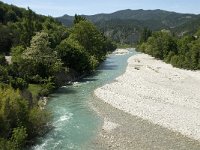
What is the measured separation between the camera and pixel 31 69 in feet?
221

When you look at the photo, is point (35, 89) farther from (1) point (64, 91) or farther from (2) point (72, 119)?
(2) point (72, 119)

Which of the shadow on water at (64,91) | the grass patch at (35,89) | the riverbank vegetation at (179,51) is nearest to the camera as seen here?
the grass patch at (35,89)

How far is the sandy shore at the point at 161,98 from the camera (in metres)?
44.9

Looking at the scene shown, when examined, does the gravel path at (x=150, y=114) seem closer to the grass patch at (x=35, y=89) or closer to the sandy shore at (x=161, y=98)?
the sandy shore at (x=161, y=98)

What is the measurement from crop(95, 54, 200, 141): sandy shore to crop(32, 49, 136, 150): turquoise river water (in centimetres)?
294

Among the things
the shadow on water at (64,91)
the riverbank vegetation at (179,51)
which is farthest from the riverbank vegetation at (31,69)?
the riverbank vegetation at (179,51)

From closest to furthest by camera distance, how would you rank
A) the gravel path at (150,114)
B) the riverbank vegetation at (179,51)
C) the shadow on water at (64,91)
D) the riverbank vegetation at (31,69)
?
1. the riverbank vegetation at (31,69)
2. the gravel path at (150,114)
3. the shadow on water at (64,91)
4. the riverbank vegetation at (179,51)

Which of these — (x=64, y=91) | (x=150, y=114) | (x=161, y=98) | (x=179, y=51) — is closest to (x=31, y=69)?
(x=64, y=91)

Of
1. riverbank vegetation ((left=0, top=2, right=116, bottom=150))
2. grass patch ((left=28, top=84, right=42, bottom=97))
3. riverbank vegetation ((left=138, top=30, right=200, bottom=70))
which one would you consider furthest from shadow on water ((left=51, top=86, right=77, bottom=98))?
riverbank vegetation ((left=138, top=30, right=200, bottom=70))

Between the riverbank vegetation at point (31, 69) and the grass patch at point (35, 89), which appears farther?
the grass patch at point (35, 89)

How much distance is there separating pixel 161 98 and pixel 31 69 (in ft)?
79.0

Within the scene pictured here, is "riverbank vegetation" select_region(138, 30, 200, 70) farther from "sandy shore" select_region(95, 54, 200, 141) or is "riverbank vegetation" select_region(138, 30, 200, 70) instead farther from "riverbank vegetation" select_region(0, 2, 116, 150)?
"riverbank vegetation" select_region(0, 2, 116, 150)

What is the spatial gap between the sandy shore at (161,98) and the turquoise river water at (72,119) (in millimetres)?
2939

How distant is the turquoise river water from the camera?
3766cm
